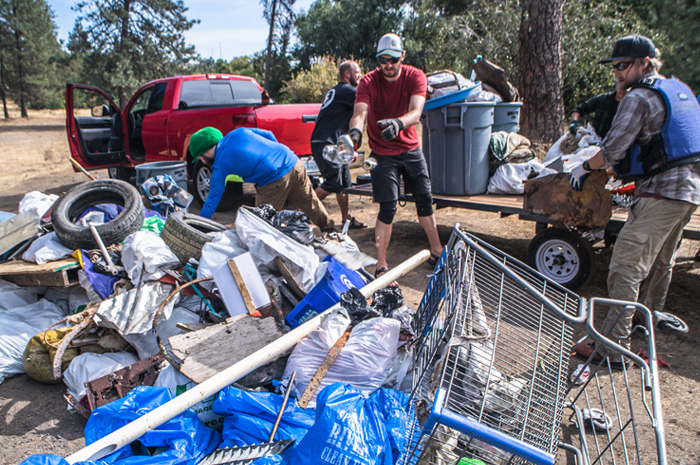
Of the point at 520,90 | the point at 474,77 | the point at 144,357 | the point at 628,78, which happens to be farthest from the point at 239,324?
the point at 520,90

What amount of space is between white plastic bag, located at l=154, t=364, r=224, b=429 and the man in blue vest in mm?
2372

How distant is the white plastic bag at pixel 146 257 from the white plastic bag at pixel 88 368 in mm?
635

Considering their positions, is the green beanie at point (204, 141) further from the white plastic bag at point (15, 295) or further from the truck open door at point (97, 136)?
the truck open door at point (97, 136)

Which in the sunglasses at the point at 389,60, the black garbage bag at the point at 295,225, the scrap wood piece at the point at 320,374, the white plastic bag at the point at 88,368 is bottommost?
the white plastic bag at the point at 88,368

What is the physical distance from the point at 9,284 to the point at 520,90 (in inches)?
295

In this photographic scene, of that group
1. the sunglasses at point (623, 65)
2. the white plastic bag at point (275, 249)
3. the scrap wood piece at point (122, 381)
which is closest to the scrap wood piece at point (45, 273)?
the scrap wood piece at point (122, 381)

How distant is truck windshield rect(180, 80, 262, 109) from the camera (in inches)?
296

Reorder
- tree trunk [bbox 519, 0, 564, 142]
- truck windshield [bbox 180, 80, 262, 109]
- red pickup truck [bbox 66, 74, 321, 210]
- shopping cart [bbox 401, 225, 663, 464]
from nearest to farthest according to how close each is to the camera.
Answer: shopping cart [bbox 401, 225, 663, 464] → red pickup truck [bbox 66, 74, 321, 210] → tree trunk [bbox 519, 0, 564, 142] → truck windshield [bbox 180, 80, 262, 109]

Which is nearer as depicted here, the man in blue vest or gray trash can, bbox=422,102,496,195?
the man in blue vest

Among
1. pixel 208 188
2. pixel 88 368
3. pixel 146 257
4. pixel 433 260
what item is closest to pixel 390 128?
pixel 433 260

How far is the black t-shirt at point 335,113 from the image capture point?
5703mm

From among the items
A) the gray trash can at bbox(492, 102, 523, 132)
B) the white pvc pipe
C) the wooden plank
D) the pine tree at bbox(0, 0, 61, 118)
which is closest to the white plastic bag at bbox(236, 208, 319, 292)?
the wooden plank

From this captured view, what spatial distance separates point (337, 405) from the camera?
6.87ft

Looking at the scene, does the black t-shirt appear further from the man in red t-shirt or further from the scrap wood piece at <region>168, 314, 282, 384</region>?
the scrap wood piece at <region>168, 314, 282, 384</region>
